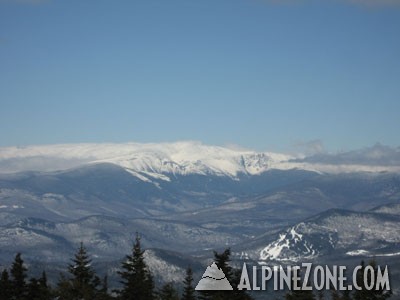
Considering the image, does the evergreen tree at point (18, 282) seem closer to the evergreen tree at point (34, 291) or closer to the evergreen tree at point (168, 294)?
the evergreen tree at point (34, 291)

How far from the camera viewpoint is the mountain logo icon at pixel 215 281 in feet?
244

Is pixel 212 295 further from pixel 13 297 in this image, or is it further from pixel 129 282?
pixel 13 297

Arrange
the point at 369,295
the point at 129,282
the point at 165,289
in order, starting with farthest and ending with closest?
the point at 165,289 → the point at 129,282 → the point at 369,295

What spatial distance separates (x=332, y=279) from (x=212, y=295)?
74.0ft

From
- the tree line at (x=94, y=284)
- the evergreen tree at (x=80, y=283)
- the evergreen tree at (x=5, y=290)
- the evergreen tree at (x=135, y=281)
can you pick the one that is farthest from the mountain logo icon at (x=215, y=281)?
the evergreen tree at (x=5, y=290)

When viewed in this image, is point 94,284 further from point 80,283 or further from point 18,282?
point 18,282

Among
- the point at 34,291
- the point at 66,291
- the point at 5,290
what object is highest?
the point at 5,290

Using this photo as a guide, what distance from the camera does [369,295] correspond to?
7219 cm

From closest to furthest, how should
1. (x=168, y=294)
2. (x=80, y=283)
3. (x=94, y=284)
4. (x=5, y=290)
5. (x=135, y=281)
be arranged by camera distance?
(x=80, y=283), (x=135, y=281), (x=5, y=290), (x=94, y=284), (x=168, y=294)

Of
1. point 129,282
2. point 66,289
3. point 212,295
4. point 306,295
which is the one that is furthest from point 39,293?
point 306,295

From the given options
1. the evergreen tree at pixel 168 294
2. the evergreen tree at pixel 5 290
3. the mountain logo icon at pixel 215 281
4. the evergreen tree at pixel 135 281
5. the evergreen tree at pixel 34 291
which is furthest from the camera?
the evergreen tree at pixel 168 294

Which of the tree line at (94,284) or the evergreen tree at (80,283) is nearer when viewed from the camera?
the tree line at (94,284)

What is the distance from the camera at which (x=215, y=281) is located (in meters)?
76.1

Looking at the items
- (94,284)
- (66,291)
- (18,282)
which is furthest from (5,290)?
(94,284)
